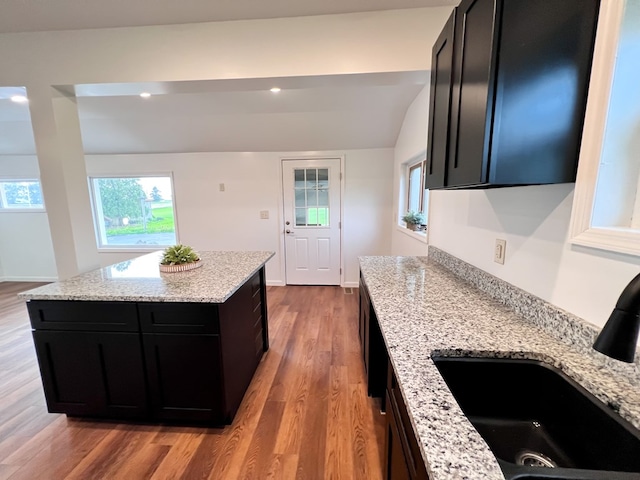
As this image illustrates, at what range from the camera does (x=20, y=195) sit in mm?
4445

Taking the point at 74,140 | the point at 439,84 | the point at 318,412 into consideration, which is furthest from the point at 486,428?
the point at 74,140

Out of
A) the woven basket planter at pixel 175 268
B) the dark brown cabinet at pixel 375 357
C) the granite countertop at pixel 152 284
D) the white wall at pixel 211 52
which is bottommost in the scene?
the dark brown cabinet at pixel 375 357

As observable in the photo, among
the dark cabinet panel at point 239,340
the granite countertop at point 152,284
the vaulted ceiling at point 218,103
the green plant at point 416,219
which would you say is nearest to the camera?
the granite countertop at point 152,284

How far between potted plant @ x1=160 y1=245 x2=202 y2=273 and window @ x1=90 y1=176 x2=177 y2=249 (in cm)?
278

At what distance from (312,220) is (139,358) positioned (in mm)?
2992

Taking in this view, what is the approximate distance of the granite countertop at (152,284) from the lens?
1.49 meters

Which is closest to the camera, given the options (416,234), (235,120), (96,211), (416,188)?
(416,234)

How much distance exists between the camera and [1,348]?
261 centimetres

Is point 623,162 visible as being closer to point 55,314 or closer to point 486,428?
point 486,428

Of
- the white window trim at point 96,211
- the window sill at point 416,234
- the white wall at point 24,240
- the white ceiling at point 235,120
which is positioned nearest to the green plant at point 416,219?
the window sill at point 416,234

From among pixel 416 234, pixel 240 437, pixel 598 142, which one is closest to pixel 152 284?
pixel 240 437

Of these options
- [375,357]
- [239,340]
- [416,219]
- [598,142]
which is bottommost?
[375,357]

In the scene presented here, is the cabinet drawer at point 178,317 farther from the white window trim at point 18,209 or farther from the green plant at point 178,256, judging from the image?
the white window trim at point 18,209

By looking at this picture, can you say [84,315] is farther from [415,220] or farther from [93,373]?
[415,220]
